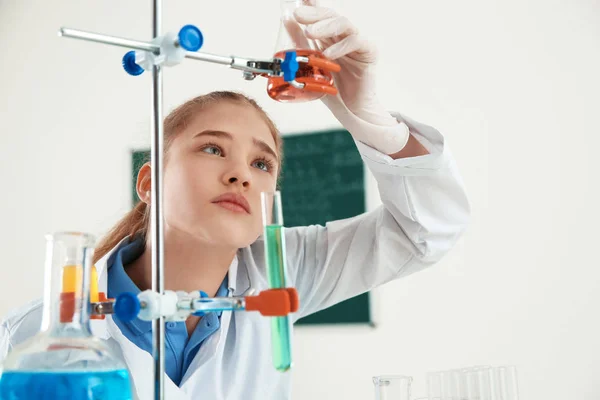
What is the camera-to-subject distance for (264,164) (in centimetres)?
141

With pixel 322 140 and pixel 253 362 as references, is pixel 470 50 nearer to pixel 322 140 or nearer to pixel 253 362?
pixel 322 140

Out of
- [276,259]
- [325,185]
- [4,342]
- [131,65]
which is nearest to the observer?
[276,259]

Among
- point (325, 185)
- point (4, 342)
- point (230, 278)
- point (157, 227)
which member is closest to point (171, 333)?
point (230, 278)

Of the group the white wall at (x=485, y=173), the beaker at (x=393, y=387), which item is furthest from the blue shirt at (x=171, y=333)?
the white wall at (x=485, y=173)

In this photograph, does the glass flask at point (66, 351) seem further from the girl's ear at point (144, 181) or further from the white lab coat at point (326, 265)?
the girl's ear at point (144, 181)

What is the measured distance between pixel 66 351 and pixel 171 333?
68 cm

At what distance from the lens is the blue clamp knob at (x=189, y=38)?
0.76m

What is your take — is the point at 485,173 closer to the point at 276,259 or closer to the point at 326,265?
the point at 326,265

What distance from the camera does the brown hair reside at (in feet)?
4.75

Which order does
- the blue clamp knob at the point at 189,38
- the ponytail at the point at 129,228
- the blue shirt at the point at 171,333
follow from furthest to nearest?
the ponytail at the point at 129,228
the blue shirt at the point at 171,333
the blue clamp knob at the point at 189,38

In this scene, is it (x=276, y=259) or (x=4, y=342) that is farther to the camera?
(x=4, y=342)

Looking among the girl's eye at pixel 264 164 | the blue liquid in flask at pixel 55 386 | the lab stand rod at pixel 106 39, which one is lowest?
the blue liquid in flask at pixel 55 386

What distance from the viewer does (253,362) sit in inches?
56.1

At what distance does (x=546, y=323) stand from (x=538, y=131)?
815mm
